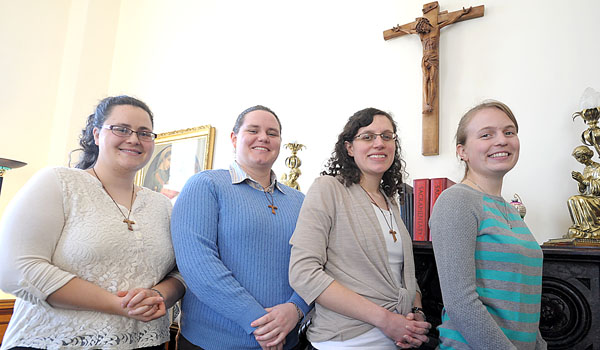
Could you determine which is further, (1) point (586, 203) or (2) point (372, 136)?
(1) point (586, 203)

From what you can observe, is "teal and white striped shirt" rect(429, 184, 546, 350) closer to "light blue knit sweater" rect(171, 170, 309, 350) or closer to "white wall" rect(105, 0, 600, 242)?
"light blue knit sweater" rect(171, 170, 309, 350)

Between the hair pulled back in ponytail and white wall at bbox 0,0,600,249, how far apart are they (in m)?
1.55

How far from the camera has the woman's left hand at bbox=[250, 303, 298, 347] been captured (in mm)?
1257

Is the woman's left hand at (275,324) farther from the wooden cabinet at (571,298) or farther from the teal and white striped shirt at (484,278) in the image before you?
the wooden cabinet at (571,298)

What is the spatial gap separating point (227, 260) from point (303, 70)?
2.05 meters

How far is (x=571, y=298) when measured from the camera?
1361 mm

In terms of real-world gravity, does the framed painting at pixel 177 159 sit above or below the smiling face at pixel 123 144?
above

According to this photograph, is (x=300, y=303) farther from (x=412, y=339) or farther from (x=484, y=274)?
(x=484, y=274)

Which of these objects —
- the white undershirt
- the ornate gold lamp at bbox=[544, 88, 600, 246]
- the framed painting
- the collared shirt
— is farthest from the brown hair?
the framed painting

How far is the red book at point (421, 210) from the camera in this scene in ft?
6.04

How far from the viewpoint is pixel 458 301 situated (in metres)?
1.11

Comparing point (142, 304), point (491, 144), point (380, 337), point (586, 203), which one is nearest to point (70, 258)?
point (142, 304)

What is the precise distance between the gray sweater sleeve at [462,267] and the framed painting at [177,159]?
257 cm

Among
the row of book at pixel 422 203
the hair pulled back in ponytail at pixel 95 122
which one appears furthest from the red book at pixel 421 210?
the hair pulled back in ponytail at pixel 95 122
